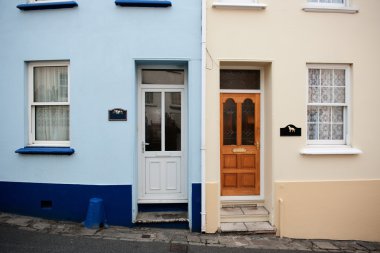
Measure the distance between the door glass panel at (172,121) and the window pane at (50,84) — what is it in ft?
6.86

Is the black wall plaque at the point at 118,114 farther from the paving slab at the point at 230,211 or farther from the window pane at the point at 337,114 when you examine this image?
the window pane at the point at 337,114

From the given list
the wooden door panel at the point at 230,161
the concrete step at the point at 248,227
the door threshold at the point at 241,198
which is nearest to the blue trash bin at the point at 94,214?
the concrete step at the point at 248,227

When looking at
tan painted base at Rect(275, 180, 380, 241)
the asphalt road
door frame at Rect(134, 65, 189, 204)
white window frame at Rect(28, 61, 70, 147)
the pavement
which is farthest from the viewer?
door frame at Rect(134, 65, 189, 204)

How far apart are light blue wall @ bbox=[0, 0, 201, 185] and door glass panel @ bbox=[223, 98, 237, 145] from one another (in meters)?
0.87

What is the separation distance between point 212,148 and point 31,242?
3511 mm

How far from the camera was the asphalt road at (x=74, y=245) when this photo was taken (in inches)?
190

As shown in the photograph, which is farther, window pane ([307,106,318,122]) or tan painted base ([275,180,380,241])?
window pane ([307,106,318,122])

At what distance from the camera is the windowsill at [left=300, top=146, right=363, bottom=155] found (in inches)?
237

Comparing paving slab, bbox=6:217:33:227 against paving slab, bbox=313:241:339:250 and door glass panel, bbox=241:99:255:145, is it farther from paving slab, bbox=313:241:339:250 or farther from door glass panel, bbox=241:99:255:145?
paving slab, bbox=313:241:339:250

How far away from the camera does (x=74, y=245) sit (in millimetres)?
4988

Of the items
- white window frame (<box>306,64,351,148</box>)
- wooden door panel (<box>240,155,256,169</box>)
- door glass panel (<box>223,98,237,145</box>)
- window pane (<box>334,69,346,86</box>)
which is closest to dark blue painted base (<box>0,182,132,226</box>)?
door glass panel (<box>223,98,237,145</box>)

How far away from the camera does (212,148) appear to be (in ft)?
19.3

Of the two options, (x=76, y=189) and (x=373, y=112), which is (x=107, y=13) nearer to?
(x=76, y=189)

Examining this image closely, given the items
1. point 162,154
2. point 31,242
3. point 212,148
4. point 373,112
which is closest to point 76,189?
point 31,242
